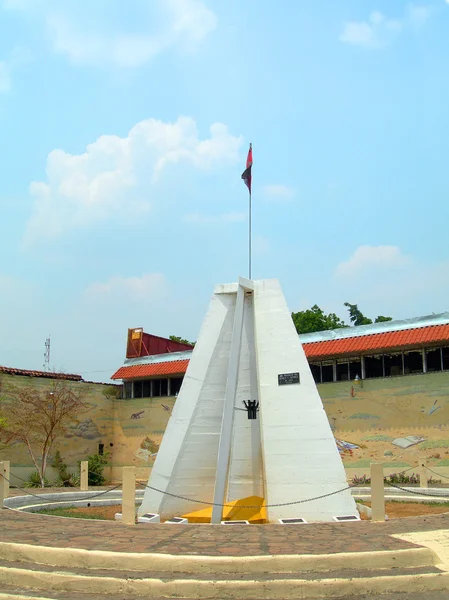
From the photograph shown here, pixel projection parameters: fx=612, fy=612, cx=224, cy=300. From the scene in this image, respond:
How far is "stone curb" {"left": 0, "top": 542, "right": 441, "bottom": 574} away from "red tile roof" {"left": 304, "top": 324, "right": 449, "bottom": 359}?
12.5 metres

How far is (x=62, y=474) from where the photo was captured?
23.5m

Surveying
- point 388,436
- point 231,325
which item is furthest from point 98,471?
point 231,325

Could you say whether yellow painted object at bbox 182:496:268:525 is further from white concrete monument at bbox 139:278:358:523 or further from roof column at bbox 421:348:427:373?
roof column at bbox 421:348:427:373

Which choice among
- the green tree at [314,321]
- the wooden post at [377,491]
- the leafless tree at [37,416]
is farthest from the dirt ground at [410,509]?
the green tree at [314,321]

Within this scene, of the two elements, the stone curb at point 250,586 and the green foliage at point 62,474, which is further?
the green foliage at point 62,474

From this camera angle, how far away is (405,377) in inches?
734

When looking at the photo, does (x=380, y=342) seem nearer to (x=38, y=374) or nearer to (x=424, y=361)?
(x=424, y=361)

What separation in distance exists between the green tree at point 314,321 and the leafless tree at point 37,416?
1506 centimetres

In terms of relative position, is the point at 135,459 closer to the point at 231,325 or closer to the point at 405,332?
the point at 405,332

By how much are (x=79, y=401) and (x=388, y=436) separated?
12.2 metres

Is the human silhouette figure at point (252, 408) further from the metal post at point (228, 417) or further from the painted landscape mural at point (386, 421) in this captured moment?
the painted landscape mural at point (386, 421)

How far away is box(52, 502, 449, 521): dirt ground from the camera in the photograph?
1109cm

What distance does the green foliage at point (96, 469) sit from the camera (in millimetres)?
23922

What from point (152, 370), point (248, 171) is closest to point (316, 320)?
point (152, 370)
